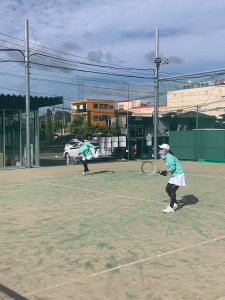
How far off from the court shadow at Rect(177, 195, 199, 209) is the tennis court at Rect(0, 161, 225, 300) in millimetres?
28

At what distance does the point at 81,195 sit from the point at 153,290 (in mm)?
8419

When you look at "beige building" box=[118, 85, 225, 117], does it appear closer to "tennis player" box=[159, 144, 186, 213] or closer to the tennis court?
the tennis court

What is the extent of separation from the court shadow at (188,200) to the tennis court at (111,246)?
0.03 metres

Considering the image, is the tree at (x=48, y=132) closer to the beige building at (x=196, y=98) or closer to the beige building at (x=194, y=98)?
the beige building at (x=194, y=98)

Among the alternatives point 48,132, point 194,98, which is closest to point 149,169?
point 48,132

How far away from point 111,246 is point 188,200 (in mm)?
→ 5438

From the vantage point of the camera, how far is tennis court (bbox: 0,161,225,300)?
207 inches

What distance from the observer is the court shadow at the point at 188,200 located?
37.7ft

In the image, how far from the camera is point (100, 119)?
104312 mm

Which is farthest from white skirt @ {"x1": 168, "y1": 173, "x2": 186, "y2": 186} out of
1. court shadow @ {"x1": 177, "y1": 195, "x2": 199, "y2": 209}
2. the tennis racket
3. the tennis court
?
the tennis racket

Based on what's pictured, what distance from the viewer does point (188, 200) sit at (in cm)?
1221

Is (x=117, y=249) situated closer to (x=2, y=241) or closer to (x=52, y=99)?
(x=2, y=241)

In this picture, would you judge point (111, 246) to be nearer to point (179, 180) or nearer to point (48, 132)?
point (179, 180)

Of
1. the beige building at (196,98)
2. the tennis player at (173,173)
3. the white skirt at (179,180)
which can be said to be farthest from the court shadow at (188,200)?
A: the beige building at (196,98)
